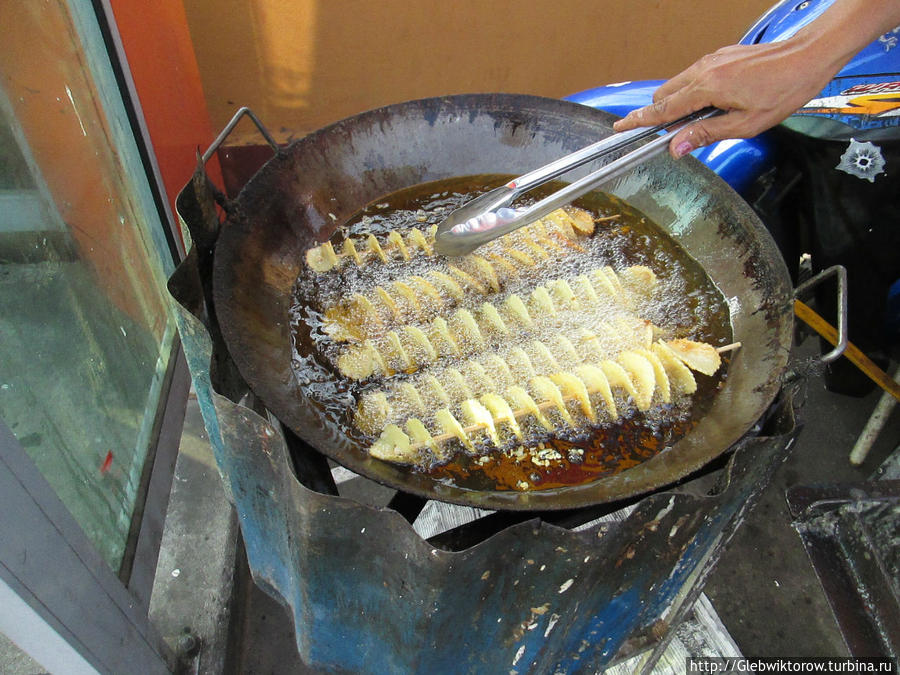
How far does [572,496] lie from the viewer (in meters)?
1.93

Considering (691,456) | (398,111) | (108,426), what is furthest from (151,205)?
(691,456)

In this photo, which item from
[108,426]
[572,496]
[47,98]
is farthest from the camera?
[108,426]

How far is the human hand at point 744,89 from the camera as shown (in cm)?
217

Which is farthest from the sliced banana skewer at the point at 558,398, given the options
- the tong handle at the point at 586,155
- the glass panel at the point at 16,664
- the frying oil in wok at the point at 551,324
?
the glass panel at the point at 16,664

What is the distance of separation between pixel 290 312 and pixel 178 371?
1681 mm

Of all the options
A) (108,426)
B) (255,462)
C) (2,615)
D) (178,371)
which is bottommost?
(178,371)

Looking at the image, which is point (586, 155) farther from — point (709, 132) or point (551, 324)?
point (551, 324)

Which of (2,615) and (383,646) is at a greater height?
(2,615)

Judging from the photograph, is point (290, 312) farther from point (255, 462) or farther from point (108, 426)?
point (108, 426)

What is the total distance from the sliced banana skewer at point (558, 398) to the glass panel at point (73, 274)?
139 centimetres

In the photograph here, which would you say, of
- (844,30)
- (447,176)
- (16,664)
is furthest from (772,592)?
(16,664)

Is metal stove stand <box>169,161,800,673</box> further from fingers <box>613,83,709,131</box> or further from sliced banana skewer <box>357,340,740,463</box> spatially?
fingers <box>613,83,709,131</box>

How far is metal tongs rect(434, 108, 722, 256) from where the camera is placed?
2357 mm

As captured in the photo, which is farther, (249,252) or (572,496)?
(249,252)
